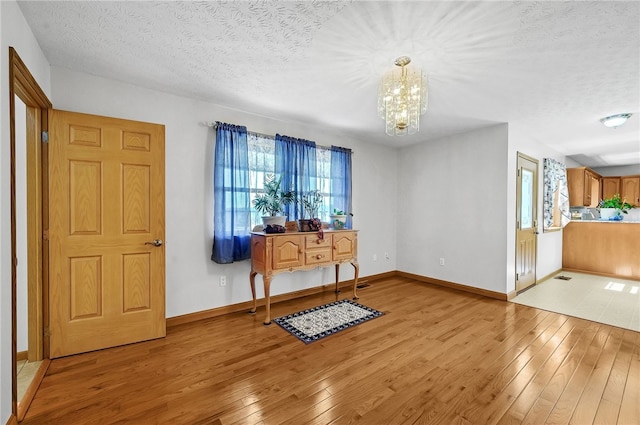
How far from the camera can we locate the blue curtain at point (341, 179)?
443 cm

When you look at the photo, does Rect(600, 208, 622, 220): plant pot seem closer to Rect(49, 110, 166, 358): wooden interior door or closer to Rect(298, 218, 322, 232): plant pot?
Rect(298, 218, 322, 232): plant pot

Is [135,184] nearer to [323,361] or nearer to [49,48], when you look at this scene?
[49,48]

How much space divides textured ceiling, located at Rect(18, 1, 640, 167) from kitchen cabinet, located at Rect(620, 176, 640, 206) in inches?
214

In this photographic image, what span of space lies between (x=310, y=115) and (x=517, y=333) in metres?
3.46

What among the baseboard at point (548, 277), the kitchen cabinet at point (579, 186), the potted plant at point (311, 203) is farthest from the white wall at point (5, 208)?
the kitchen cabinet at point (579, 186)

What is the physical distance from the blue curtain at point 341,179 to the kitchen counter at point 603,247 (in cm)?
506

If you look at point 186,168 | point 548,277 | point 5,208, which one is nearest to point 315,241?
point 186,168

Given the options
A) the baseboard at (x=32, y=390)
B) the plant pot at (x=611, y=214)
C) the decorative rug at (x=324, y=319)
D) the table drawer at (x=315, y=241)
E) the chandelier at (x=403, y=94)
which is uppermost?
the chandelier at (x=403, y=94)

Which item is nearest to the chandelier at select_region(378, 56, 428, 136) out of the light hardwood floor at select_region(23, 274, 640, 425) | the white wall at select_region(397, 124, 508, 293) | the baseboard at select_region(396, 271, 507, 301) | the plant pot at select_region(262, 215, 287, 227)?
the plant pot at select_region(262, 215, 287, 227)

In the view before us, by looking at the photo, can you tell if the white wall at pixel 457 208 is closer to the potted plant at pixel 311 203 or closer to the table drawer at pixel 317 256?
the potted plant at pixel 311 203

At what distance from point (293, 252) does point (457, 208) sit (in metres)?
2.91

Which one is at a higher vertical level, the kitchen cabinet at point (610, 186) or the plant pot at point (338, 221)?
the kitchen cabinet at point (610, 186)

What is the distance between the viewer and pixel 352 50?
7.21 feet

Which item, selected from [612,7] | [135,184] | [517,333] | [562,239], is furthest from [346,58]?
[562,239]
